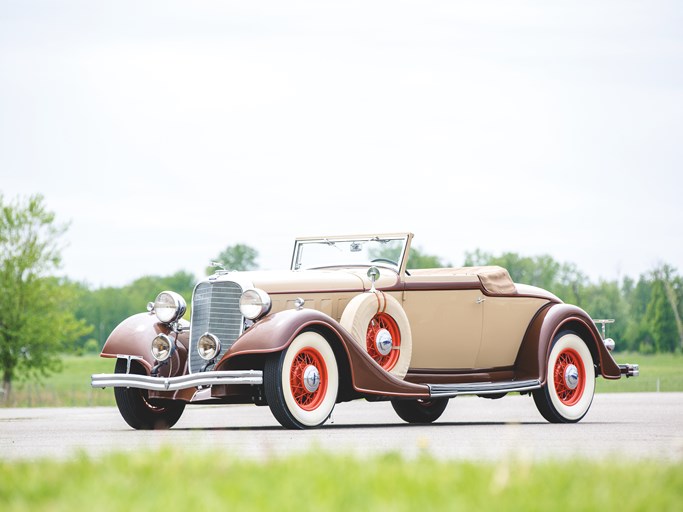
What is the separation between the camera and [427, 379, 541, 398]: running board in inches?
427

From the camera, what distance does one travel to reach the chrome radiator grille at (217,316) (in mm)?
10422

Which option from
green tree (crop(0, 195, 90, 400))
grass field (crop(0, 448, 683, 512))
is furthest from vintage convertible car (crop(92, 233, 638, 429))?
green tree (crop(0, 195, 90, 400))

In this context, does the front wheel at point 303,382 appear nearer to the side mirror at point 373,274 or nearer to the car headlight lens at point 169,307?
the side mirror at point 373,274

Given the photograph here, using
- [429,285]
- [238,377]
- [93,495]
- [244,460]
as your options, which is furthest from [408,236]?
[93,495]

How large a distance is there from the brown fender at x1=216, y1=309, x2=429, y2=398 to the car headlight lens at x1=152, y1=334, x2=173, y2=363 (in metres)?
0.97

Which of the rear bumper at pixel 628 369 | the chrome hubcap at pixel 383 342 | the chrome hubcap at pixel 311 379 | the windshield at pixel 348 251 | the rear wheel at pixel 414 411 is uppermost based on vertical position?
the windshield at pixel 348 251

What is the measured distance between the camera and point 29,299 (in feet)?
120

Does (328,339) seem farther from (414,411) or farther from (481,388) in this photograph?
(414,411)

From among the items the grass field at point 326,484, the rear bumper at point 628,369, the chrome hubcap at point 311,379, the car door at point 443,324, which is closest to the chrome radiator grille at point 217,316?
the chrome hubcap at point 311,379

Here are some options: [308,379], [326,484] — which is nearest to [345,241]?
[308,379]

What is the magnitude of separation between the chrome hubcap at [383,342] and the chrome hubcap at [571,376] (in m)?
2.44

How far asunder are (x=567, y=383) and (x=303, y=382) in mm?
3683

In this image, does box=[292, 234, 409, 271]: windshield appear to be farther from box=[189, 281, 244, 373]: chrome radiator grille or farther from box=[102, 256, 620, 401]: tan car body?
box=[189, 281, 244, 373]: chrome radiator grille

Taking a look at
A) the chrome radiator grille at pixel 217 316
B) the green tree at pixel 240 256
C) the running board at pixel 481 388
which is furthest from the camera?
the green tree at pixel 240 256
